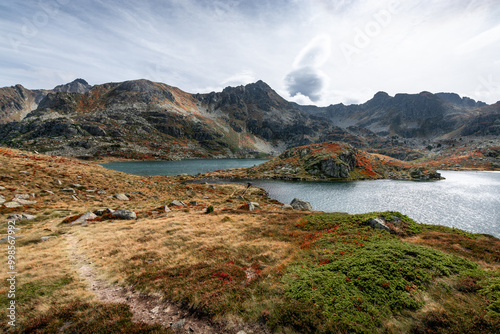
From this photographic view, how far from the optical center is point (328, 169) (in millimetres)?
107062

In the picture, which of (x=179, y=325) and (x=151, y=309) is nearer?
(x=179, y=325)

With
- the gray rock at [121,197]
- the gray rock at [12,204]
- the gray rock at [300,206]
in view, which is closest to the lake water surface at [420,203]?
the gray rock at [300,206]

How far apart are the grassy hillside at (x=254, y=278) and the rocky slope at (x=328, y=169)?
83683 mm

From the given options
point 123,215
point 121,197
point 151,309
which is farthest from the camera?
point 121,197

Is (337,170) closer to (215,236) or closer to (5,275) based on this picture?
(215,236)

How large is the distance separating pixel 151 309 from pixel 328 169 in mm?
108246

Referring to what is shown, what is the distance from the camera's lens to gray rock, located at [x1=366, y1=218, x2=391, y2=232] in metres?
21.8

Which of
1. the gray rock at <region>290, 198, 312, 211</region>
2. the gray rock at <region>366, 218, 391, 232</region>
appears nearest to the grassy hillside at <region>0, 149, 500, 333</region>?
the gray rock at <region>366, 218, 391, 232</region>

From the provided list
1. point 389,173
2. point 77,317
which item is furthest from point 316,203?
point 389,173

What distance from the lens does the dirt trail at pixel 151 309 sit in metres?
10.1

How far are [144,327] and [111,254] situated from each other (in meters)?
11.8

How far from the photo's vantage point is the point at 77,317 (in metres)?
10.4

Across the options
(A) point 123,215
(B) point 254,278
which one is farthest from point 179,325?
(A) point 123,215

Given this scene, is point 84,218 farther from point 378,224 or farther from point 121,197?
point 378,224
